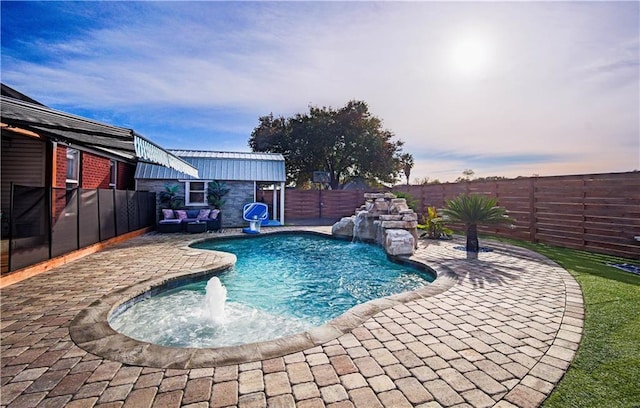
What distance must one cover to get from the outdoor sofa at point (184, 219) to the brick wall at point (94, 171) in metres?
2.33

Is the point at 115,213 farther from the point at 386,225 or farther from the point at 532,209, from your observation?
the point at 532,209

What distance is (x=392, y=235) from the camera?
276 inches

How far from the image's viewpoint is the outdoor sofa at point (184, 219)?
10992mm

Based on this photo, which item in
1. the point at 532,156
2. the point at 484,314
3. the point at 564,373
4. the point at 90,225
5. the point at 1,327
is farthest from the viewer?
the point at 532,156

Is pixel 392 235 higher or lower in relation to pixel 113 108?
lower

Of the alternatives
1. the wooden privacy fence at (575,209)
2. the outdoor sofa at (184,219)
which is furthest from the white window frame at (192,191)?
the wooden privacy fence at (575,209)

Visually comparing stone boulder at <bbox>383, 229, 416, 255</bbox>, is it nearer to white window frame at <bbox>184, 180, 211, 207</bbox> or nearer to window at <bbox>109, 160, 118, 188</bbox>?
white window frame at <bbox>184, 180, 211, 207</bbox>

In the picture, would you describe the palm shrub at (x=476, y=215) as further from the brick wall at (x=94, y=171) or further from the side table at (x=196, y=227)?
the brick wall at (x=94, y=171)

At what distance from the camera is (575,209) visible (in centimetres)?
702

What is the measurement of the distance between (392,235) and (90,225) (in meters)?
7.49

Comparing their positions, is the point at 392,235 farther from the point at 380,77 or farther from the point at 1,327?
the point at 1,327

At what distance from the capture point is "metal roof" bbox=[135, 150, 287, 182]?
12.9 metres


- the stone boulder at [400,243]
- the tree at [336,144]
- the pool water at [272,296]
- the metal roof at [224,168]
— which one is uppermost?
the tree at [336,144]

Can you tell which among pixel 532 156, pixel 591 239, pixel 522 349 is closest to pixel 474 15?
pixel 591 239
